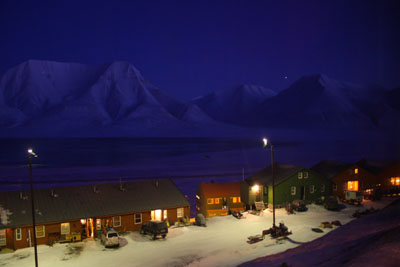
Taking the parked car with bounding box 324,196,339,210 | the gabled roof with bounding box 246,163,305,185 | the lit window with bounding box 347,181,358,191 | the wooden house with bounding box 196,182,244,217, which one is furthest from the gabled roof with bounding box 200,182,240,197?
the lit window with bounding box 347,181,358,191

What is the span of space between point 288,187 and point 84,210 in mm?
25459

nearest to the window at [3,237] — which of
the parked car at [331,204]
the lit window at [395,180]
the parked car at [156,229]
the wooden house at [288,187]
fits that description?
the parked car at [156,229]

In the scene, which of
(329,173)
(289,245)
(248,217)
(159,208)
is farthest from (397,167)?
(159,208)

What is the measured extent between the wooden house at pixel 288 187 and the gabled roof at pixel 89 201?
1172 centimetres

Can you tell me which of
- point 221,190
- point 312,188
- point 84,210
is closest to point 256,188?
point 221,190

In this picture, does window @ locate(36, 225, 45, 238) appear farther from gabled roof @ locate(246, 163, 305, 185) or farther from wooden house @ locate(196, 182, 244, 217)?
gabled roof @ locate(246, 163, 305, 185)

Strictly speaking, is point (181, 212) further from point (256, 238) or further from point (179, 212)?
point (256, 238)

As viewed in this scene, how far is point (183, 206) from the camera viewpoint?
3397cm

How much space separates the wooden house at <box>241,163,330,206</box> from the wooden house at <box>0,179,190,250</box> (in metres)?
11.7

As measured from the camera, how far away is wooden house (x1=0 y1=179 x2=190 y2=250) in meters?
27.3

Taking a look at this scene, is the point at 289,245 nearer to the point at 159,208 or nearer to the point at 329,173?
the point at 159,208

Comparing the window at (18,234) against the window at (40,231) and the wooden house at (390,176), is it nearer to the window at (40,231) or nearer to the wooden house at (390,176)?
the window at (40,231)

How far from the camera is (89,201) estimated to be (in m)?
32.1

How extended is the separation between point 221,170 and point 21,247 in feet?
194
